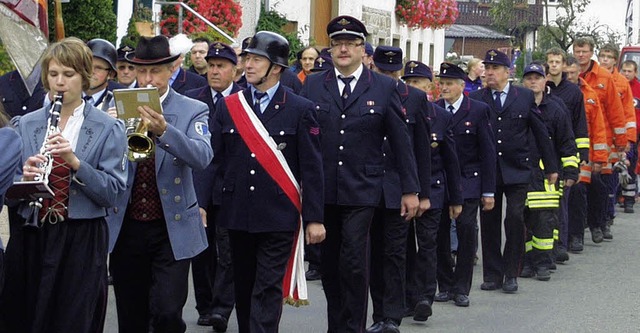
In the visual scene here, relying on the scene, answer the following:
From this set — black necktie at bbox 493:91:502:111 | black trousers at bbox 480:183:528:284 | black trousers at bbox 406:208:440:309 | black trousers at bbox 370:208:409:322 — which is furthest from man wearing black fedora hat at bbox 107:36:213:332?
black necktie at bbox 493:91:502:111

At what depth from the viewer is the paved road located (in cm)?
1050

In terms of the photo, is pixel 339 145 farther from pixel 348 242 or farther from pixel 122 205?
pixel 122 205

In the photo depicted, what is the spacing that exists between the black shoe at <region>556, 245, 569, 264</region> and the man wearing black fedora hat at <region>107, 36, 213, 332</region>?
25.4 feet

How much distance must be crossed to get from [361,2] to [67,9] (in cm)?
1975

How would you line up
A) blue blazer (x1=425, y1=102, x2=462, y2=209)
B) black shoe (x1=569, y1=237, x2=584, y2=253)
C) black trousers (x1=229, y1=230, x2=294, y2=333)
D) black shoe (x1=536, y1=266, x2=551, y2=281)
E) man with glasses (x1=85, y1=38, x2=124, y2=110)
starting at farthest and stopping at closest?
1. black shoe (x1=569, y1=237, x2=584, y2=253)
2. black shoe (x1=536, y1=266, x2=551, y2=281)
3. blue blazer (x1=425, y1=102, x2=462, y2=209)
4. man with glasses (x1=85, y1=38, x2=124, y2=110)
5. black trousers (x1=229, y1=230, x2=294, y2=333)

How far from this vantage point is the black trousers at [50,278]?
672cm

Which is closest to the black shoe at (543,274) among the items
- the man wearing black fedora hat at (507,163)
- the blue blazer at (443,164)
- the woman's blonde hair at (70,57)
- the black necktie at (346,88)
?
the man wearing black fedora hat at (507,163)

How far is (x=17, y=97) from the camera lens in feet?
34.8

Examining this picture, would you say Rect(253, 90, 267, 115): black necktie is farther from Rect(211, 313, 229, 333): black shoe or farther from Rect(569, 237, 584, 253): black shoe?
Rect(569, 237, 584, 253): black shoe

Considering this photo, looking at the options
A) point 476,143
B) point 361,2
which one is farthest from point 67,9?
point 361,2

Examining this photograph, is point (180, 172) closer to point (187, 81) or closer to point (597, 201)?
point (187, 81)

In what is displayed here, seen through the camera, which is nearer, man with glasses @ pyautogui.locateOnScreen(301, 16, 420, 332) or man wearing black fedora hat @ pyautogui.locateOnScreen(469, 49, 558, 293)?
man with glasses @ pyautogui.locateOnScreen(301, 16, 420, 332)

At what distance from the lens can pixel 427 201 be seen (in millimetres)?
9945

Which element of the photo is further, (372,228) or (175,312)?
(372,228)
